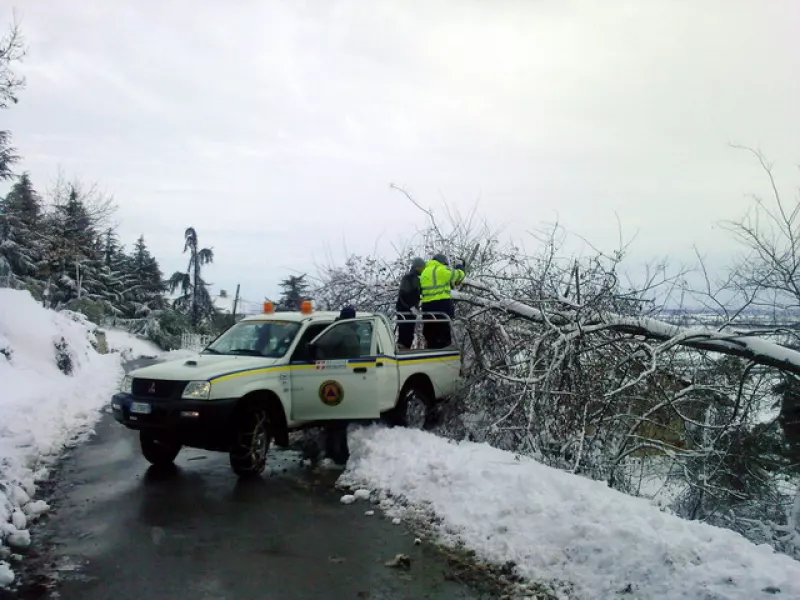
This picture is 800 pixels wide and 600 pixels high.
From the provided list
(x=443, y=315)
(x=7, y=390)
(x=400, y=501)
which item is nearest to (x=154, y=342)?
(x=7, y=390)

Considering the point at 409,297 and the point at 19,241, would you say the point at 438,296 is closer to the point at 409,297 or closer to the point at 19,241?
the point at 409,297

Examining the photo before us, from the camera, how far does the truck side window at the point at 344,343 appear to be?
25.4ft

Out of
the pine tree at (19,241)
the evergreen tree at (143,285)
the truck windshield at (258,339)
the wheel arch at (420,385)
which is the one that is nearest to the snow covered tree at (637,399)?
the wheel arch at (420,385)

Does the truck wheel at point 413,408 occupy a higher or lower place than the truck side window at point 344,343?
lower

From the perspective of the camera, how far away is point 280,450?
8617 mm

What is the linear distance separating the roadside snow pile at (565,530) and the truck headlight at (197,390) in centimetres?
179

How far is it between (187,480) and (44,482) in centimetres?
146

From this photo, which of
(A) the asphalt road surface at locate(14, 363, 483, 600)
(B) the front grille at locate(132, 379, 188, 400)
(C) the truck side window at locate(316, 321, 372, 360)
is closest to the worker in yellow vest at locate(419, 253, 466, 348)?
(C) the truck side window at locate(316, 321, 372, 360)

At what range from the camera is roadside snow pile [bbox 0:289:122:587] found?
5.69 meters


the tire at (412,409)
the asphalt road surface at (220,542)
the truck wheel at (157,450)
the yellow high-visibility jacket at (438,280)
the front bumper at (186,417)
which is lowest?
the asphalt road surface at (220,542)

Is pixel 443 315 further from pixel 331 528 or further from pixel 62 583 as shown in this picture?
pixel 62 583

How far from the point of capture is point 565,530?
473 centimetres

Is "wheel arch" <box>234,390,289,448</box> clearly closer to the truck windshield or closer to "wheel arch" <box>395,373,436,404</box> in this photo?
the truck windshield

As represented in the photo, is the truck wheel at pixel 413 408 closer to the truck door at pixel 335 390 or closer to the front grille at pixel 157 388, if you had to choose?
the truck door at pixel 335 390
